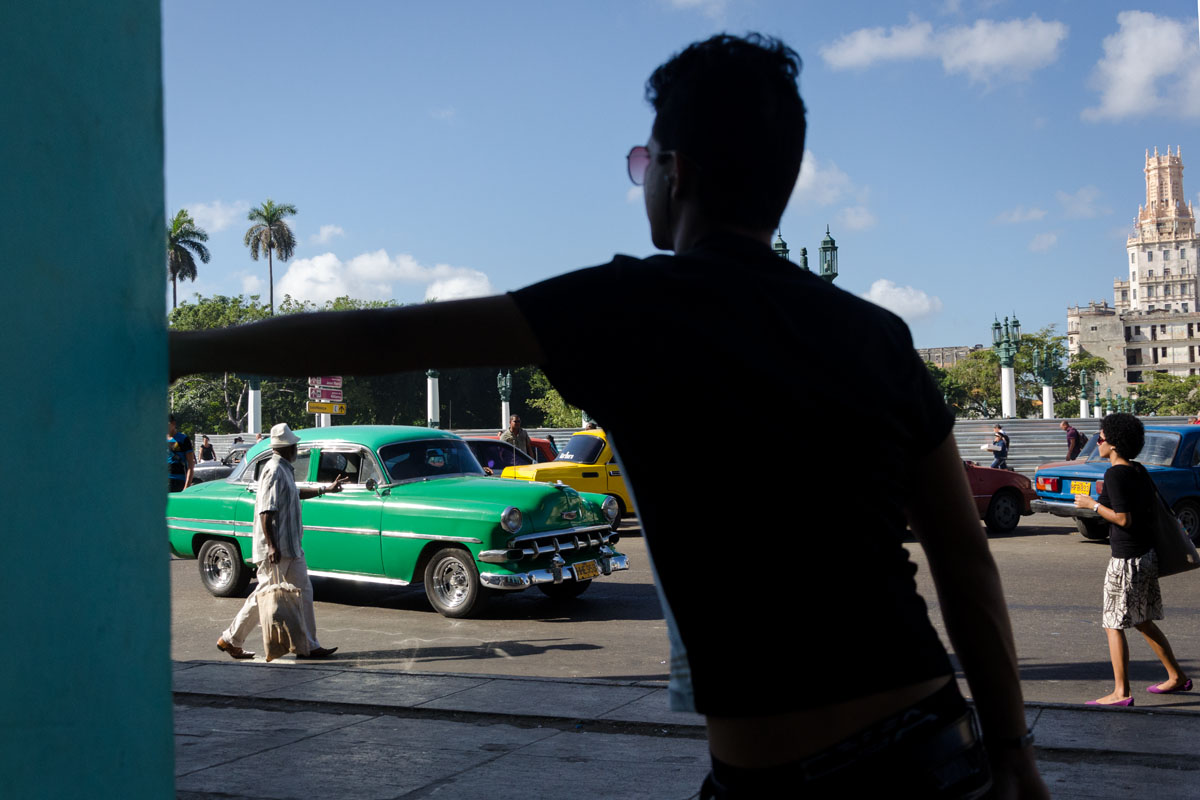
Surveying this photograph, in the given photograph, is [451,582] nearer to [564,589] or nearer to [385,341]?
[564,589]

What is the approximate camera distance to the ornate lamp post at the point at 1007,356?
34969 millimetres

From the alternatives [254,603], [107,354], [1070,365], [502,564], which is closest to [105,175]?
[107,354]

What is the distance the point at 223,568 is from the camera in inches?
468

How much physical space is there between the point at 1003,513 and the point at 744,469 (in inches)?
687

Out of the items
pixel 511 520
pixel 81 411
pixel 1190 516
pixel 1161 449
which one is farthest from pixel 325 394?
pixel 81 411

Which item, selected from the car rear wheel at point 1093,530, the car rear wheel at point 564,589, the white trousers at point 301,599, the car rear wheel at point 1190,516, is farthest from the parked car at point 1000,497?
the white trousers at point 301,599

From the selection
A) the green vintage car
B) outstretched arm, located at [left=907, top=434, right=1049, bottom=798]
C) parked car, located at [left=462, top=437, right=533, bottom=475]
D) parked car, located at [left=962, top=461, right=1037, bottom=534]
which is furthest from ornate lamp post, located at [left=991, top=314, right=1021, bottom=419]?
outstretched arm, located at [left=907, top=434, right=1049, bottom=798]

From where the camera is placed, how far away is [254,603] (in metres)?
8.66

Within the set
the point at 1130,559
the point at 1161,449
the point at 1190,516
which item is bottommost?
the point at 1190,516

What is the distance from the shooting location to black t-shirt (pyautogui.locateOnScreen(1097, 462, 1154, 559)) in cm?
683

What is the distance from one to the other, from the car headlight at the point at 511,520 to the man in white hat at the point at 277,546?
197 centimetres

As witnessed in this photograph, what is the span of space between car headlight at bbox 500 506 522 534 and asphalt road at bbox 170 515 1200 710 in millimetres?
862

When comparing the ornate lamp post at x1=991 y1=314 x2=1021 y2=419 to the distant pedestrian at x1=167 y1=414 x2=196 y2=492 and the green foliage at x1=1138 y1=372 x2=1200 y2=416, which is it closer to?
the distant pedestrian at x1=167 y1=414 x2=196 y2=492

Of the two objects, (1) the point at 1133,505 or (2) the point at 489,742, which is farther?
(1) the point at 1133,505
